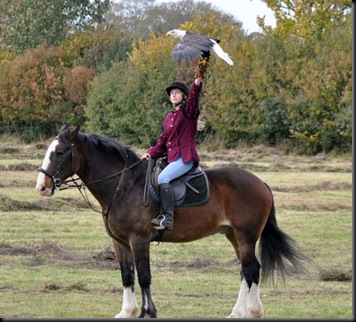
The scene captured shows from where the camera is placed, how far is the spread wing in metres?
11.4

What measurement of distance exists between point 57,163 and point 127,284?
1.70m

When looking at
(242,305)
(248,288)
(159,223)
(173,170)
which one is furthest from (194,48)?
(242,305)

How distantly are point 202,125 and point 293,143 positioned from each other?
111 feet

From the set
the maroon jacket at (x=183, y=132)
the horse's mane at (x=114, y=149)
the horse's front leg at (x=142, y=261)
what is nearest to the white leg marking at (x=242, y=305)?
the horse's front leg at (x=142, y=261)

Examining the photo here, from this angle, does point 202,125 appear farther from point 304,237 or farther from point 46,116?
point 46,116

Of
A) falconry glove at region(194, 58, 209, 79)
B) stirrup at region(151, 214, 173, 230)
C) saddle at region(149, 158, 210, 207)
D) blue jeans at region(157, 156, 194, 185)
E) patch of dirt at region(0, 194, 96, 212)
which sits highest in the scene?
falconry glove at region(194, 58, 209, 79)

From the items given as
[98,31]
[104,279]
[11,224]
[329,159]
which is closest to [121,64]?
[98,31]

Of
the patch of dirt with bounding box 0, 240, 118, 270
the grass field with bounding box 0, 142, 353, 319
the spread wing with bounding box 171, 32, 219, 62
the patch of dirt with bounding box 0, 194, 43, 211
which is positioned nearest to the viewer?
the spread wing with bounding box 171, 32, 219, 62

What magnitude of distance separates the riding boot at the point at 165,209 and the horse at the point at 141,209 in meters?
0.13

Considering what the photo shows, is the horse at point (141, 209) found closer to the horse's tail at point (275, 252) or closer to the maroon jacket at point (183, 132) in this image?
the horse's tail at point (275, 252)

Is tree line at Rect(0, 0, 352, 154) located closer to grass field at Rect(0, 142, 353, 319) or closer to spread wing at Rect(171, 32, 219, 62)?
grass field at Rect(0, 142, 353, 319)

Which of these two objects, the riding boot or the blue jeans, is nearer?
the riding boot

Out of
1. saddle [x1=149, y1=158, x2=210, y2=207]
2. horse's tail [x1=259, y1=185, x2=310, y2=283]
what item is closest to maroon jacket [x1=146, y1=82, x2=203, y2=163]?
saddle [x1=149, y1=158, x2=210, y2=207]

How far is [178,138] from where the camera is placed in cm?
1171
